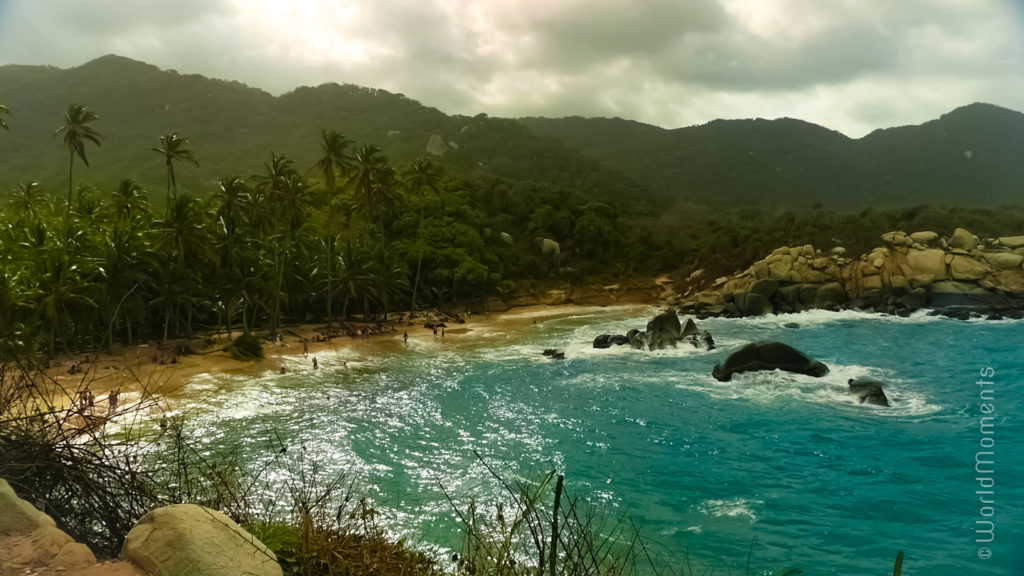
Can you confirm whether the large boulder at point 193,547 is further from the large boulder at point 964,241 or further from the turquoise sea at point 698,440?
the large boulder at point 964,241

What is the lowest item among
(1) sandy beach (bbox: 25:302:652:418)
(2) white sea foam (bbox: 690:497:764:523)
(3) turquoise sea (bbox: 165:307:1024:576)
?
(2) white sea foam (bbox: 690:497:764:523)

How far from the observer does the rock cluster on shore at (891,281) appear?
41781mm

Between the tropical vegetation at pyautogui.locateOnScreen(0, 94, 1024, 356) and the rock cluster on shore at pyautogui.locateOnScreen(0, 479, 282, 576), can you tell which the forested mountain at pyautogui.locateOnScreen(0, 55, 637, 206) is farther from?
the rock cluster on shore at pyautogui.locateOnScreen(0, 479, 282, 576)

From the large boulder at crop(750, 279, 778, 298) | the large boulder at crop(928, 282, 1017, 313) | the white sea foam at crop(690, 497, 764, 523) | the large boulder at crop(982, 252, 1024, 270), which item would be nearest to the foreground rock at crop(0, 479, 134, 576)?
the white sea foam at crop(690, 497, 764, 523)

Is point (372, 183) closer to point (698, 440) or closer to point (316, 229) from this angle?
point (316, 229)

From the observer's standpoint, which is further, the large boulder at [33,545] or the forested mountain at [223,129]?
the forested mountain at [223,129]

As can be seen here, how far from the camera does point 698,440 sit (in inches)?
711

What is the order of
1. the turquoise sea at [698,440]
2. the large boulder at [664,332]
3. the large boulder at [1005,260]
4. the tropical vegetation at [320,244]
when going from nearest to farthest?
the turquoise sea at [698,440] < the tropical vegetation at [320,244] < the large boulder at [664,332] < the large boulder at [1005,260]

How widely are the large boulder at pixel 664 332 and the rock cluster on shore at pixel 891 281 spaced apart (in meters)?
15.6

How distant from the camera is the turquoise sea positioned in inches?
471

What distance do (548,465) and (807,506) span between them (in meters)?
6.55

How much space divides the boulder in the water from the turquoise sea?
51 cm

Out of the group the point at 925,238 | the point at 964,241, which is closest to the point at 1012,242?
the point at 964,241

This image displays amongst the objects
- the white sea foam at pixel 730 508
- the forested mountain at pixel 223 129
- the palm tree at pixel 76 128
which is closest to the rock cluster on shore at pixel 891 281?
the white sea foam at pixel 730 508
